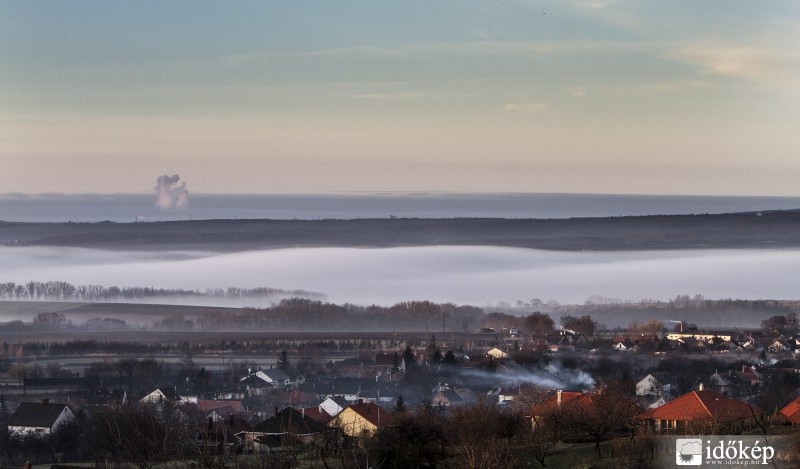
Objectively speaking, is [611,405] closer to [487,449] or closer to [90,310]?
[487,449]

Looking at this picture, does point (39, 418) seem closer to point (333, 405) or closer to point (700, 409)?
point (333, 405)

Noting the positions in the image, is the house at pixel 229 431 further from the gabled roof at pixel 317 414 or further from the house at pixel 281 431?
the gabled roof at pixel 317 414

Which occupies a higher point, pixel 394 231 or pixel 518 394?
pixel 394 231

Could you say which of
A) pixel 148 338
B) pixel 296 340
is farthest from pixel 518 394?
pixel 148 338

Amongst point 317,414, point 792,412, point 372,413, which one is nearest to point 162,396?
point 317,414

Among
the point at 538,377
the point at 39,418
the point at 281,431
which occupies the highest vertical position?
the point at 538,377

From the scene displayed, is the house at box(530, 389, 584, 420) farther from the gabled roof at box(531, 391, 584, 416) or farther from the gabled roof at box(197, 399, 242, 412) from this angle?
the gabled roof at box(197, 399, 242, 412)

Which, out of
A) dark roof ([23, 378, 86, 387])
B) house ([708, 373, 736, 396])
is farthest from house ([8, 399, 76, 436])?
house ([708, 373, 736, 396])

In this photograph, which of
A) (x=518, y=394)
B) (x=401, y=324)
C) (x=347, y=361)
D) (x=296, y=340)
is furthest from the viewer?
(x=401, y=324)
